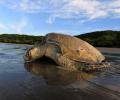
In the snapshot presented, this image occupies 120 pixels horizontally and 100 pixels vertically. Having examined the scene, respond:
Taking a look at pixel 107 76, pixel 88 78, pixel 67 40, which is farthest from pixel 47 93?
pixel 67 40

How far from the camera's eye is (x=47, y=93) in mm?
4957

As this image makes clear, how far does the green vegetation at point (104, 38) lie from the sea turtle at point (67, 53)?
1457cm

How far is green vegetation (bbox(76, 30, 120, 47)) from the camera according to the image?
23891 mm

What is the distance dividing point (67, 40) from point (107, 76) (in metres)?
2.45

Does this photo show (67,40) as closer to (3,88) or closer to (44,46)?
(44,46)

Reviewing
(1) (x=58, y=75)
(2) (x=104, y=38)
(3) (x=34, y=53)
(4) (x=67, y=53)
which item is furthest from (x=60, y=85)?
(2) (x=104, y=38)

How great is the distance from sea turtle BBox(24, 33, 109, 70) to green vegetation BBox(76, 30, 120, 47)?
1457cm

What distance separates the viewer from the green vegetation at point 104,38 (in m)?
23.9

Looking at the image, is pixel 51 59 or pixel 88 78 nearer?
pixel 88 78

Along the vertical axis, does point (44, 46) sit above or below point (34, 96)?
above

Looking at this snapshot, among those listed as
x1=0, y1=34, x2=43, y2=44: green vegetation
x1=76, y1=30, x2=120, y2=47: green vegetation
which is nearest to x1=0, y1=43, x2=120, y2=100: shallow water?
x1=76, y1=30, x2=120, y2=47: green vegetation

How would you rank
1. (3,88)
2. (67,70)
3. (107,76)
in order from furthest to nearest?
(67,70) < (107,76) < (3,88)

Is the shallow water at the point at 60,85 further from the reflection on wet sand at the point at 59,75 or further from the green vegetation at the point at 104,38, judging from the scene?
the green vegetation at the point at 104,38

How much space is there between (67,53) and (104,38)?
59.1ft
